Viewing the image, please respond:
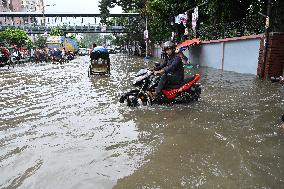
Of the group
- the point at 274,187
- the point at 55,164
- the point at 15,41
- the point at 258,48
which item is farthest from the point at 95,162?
the point at 15,41

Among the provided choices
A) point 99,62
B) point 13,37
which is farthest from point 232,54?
point 13,37

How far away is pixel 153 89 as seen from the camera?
7.93 metres

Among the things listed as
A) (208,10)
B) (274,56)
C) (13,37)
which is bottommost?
(274,56)

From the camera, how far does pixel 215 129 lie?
5.89 m

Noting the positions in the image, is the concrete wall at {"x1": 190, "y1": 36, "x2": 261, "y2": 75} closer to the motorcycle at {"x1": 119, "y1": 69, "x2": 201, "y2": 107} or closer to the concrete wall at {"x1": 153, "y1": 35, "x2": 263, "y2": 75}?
the concrete wall at {"x1": 153, "y1": 35, "x2": 263, "y2": 75}

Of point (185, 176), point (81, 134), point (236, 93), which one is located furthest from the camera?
point (236, 93)

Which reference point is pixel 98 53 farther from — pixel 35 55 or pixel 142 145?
pixel 35 55

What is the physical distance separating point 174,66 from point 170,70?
0.46ft

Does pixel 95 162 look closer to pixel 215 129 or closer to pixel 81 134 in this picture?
pixel 81 134

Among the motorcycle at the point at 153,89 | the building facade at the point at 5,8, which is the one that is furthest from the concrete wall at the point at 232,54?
the building facade at the point at 5,8

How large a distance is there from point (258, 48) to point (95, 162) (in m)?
12.2

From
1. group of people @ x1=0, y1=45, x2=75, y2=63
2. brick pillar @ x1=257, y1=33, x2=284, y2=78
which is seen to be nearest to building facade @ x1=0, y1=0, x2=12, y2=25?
group of people @ x1=0, y1=45, x2=75, y2=63

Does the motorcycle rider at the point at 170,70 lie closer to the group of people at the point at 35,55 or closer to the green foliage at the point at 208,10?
the green foliage at the point at 208,10

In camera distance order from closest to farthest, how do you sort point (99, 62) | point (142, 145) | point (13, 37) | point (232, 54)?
point (142, 145) < point (99, 62) < point (232, 54) < point (13, 37)
